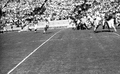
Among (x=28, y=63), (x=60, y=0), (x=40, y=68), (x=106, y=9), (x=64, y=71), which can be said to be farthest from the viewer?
(x=60, y=0)

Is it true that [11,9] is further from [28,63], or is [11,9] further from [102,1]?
[28,63]

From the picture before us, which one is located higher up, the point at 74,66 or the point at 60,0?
the point at 60,0

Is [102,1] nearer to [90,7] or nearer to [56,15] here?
[90,7]

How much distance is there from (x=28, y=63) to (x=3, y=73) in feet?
6.12

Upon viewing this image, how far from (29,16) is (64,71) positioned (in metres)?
61.1

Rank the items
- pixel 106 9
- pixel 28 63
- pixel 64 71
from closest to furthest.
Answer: pixel 64 71
pixel 28 63
pixel 106 9

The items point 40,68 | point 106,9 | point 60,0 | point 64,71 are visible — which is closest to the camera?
point 64,71

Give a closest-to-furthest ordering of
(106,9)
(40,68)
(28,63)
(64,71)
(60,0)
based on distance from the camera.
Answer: (64,71), (40,68), (28,63), (106,9), (60,0)

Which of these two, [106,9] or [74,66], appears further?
[106,9]

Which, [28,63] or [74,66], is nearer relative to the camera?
[74,66]

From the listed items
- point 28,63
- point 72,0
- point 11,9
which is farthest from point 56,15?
point 28,63

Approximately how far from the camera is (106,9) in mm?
66688

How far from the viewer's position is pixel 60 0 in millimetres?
74250

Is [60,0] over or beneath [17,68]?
over
